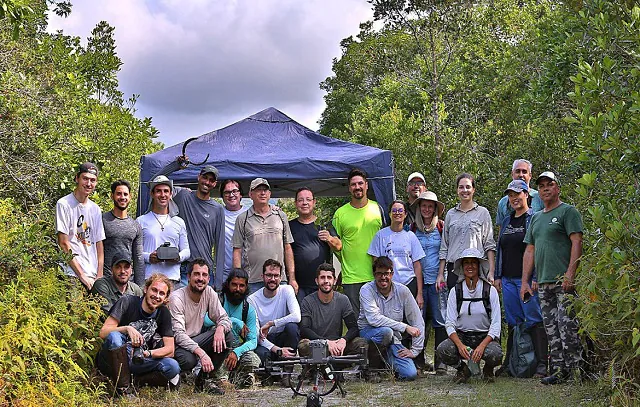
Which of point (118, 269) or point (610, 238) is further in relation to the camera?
point (118, 269)

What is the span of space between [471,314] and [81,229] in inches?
142

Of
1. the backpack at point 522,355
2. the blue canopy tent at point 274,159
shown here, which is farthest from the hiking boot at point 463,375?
the blue canopy tent at point 274,159

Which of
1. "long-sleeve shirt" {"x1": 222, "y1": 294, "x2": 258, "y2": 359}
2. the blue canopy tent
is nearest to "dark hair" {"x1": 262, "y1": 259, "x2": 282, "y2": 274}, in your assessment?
"long-sleeve shirt" {"x1": 222, "y1": 294, "x2": 258, "y2": 359}

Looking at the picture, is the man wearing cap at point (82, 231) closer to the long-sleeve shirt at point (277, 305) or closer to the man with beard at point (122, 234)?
the man with beard at point (122, 234)

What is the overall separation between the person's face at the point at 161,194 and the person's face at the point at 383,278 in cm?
213

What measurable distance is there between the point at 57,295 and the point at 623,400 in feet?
13.5

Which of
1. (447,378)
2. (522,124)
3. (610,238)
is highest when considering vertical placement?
(522,124)

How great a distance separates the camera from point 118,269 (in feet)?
23.6

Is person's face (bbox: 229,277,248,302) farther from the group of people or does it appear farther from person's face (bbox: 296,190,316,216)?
person's face (bbox: 296,190,316,216)

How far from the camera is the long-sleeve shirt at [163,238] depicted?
7.86 metres

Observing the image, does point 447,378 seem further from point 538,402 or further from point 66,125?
point 66,125

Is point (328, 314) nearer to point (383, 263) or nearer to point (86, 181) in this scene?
point (383, 263)

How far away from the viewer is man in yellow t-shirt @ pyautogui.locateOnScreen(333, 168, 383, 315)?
28.2 feet

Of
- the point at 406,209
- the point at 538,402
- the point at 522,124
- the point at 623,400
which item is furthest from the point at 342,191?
the point at 623,400
